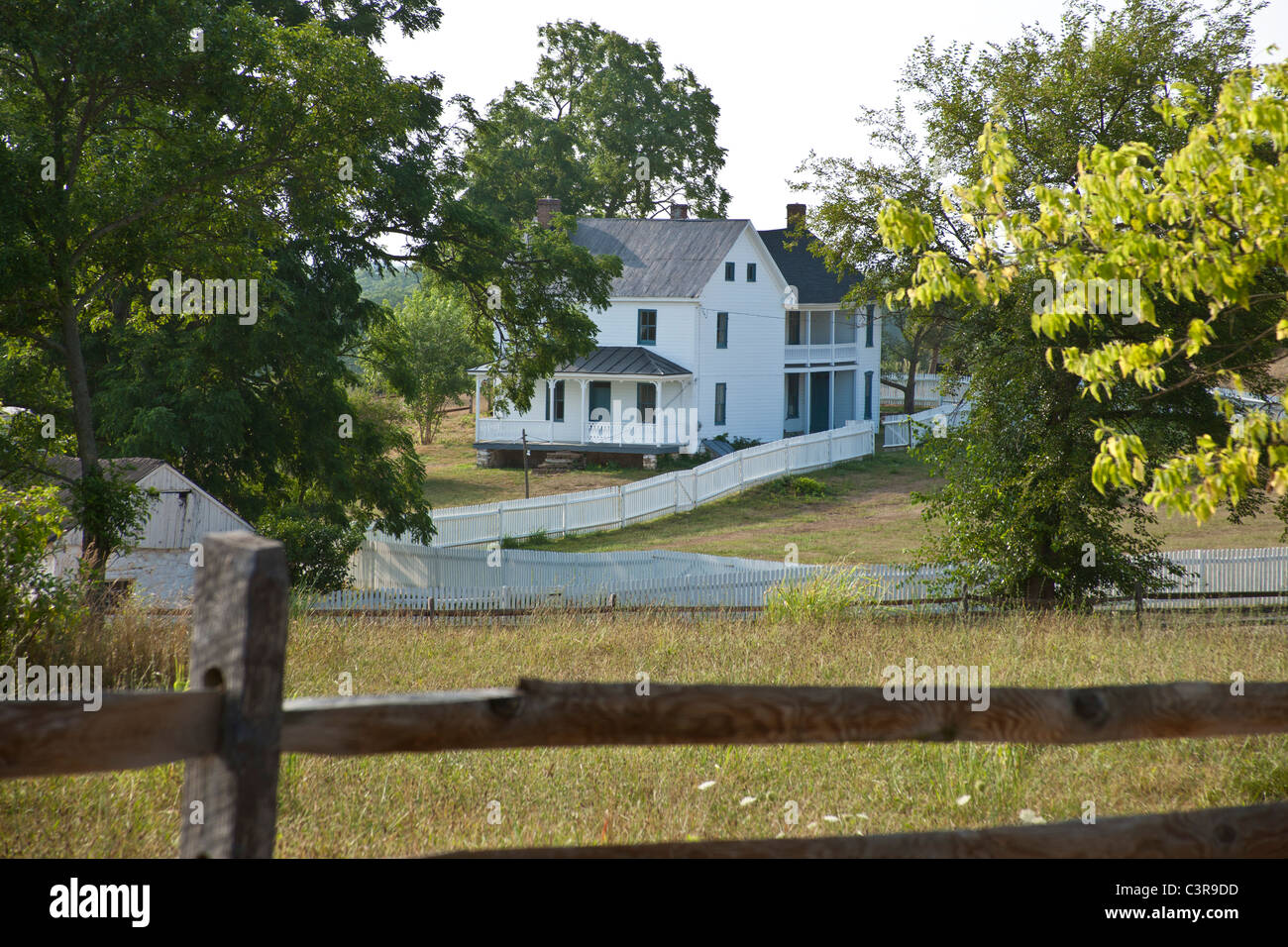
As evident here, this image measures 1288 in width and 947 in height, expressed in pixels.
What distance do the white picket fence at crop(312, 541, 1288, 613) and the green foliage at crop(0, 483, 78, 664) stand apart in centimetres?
582

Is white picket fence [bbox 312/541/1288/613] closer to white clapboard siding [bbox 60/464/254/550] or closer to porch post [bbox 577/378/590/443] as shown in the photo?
white clapboard siding [bbox 60/464/254/550]

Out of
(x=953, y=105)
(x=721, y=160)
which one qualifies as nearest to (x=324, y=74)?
(x=953, y=105)

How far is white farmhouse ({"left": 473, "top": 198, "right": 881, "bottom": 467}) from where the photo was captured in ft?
125

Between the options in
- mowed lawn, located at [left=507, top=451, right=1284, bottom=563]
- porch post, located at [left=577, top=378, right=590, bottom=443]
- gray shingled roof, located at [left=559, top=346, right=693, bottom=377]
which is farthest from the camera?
porch post, located at [left=577, top=378, right=590, bottom=443]

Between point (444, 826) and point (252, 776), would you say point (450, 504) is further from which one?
point (252, 776)

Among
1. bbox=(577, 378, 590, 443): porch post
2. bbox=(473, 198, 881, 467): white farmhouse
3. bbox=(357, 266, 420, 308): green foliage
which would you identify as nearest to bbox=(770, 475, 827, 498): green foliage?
bbox=(473, 198, 881, 467): white farmhouse

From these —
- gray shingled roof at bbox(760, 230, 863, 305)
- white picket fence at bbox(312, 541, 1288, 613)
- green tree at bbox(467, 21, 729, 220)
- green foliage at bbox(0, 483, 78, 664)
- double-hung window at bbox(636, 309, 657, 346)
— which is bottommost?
white picket fence at bbox(312, 541, 1288, 613)

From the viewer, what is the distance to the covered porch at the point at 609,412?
123 ft

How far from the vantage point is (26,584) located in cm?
775

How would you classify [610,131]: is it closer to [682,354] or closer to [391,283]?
[682,354]

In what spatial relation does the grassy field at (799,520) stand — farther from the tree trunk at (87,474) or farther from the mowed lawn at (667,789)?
the mowed lawn at (667,789)

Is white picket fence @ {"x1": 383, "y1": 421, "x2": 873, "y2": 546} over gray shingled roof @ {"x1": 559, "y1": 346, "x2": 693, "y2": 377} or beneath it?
beneath

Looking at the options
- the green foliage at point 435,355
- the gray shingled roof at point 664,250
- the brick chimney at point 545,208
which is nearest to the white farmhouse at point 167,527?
the gray shingled roof at point 664,250
